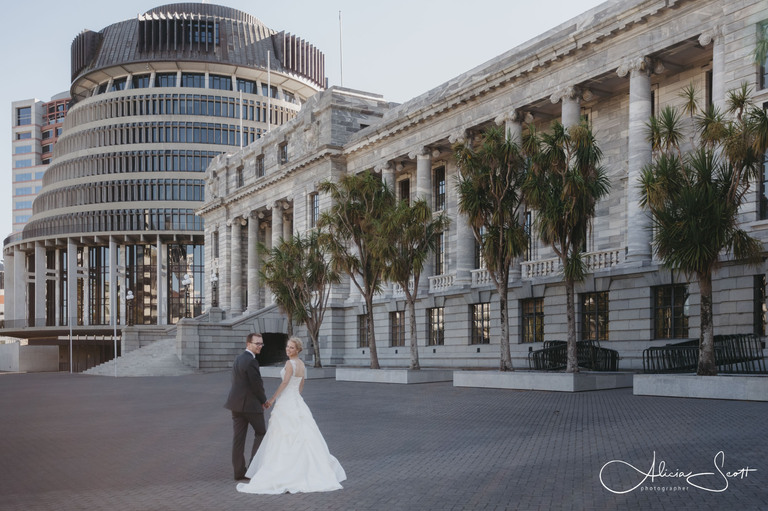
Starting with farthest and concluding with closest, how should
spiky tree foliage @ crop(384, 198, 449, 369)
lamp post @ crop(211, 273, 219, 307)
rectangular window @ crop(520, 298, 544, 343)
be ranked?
lamp post @ crop(211, 273, 219, 307)
rectangular window @ crop(520, 298, 544, 343)
spiky tree foliage @ crop(384, 198, 449, 369)

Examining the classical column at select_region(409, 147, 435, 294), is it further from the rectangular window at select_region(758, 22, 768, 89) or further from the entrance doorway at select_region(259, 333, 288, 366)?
the rectangular window at select_region(758, 22, 768, 89)

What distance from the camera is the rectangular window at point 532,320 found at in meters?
35.6

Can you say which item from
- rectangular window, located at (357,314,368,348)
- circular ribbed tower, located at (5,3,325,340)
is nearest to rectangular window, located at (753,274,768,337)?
rectangular window, located at (357,314,368,348)

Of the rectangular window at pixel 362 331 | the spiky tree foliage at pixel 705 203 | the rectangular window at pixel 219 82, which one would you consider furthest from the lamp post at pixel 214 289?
the spiky tree foliage at pixel 705 203

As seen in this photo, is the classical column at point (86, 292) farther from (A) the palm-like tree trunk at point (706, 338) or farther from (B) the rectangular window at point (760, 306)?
(A) the palm-like tree trunk at point (706, 338)

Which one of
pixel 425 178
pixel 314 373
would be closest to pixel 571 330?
pixel 314 373

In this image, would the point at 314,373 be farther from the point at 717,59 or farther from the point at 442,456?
the point at 442,456

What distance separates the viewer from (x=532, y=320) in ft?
118

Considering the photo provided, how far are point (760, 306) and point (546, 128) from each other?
56.1 ft

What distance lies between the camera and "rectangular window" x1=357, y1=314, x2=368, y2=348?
4941cm

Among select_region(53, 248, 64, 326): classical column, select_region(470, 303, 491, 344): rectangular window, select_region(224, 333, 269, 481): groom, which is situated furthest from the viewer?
select_region(53, 248, 64, 326): classical column

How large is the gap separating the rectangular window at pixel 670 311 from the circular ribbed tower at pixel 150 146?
61.9m

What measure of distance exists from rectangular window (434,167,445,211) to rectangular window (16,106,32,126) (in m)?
106

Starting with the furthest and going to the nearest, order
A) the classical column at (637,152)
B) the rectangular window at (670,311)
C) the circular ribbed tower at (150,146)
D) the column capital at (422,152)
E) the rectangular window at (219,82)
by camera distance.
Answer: the rectangular window at (219,82) → the circular ribbed tower at (150,146) → the column capital at (422,152) → the classical column at (637,152) → the rectangular window at (670,311)
